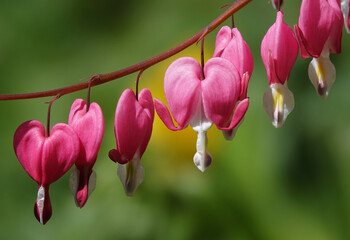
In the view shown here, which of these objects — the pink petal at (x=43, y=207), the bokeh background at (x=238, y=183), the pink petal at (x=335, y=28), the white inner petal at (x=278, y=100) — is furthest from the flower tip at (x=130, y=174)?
the bokeh background at (x=238, y=183)

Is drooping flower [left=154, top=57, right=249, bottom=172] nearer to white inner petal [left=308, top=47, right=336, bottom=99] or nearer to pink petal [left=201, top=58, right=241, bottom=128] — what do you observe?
pink petal [left=201, top=58, right=241, bottom=128]

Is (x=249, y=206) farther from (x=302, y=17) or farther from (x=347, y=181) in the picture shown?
(x=302, y=17)

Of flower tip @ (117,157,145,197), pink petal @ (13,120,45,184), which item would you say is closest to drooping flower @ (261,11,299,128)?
flower tip @ (117,157,145,197)

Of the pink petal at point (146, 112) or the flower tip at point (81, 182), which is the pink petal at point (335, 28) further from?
the flower tip at point (81, 182)

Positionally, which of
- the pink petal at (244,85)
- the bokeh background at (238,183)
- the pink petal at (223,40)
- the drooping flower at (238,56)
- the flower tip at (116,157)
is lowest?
the bokeh background at (238,183)

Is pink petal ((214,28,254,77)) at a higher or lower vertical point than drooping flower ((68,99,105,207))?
higher

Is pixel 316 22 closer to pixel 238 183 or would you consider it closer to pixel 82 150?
pixel 82 150
